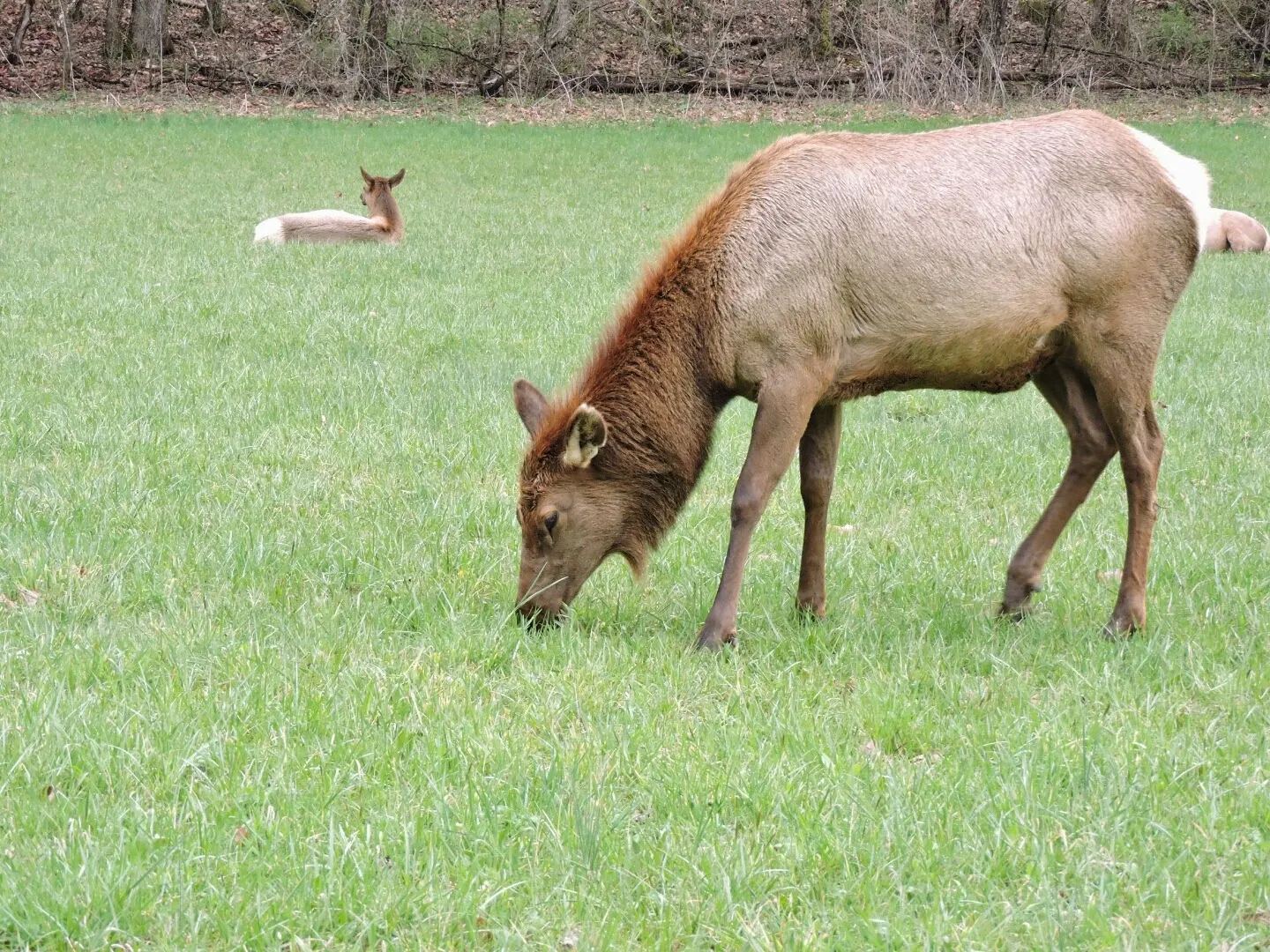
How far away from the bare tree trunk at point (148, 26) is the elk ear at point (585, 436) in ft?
103

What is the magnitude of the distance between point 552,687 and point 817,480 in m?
1.78

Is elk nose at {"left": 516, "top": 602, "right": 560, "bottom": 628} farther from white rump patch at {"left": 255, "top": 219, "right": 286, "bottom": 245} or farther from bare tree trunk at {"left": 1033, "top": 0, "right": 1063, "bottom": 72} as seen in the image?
bare tree trunk at {"left": 1033, "top": 0, "right": 1063, "bottom": 72}

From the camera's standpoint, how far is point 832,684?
5.06 meters

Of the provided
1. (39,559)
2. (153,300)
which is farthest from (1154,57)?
(39,559)

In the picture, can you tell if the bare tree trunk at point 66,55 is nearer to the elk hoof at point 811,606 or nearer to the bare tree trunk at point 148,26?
the bare tree trunk at point 148,26

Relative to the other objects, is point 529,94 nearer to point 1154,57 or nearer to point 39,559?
point 1154,57

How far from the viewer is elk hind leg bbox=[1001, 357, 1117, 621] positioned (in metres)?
6.04

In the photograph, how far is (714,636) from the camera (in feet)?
18.1

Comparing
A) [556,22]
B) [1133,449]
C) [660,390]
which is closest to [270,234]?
[660,390]

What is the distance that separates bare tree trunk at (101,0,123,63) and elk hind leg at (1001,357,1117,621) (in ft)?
107

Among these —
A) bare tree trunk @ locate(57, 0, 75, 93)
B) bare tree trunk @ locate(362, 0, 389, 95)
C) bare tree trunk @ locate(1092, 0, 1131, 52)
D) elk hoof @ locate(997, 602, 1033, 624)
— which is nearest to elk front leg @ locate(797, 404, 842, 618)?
elk hoof @ locate(997, 602, 1033, 624)

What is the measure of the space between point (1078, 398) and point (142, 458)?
4781mm

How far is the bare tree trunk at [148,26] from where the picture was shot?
3356cm

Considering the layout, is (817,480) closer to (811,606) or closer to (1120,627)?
(811,606)
